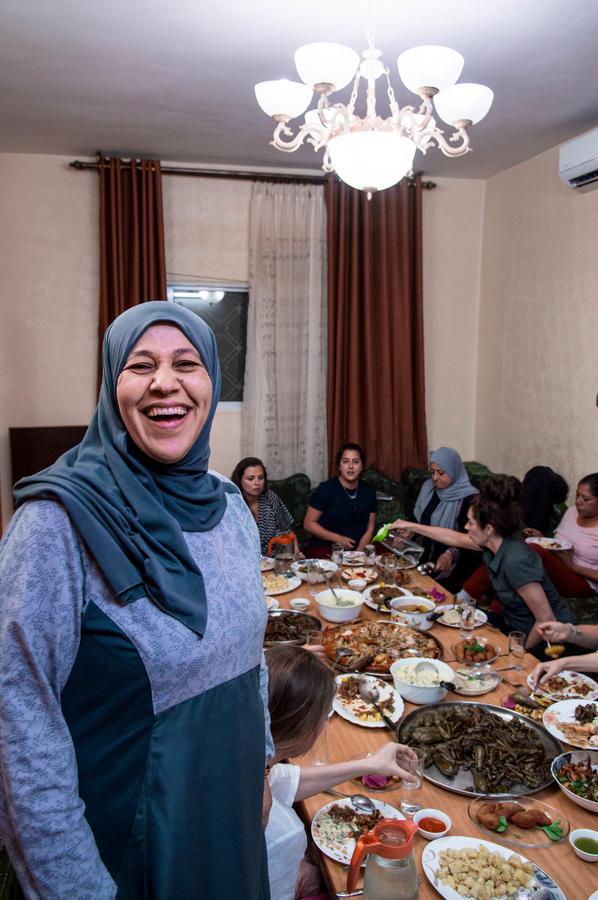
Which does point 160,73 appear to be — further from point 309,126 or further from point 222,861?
point 222,861

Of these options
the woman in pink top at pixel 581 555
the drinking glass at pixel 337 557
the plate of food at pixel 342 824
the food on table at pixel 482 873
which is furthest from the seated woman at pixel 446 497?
the food on table at pixel 482 873

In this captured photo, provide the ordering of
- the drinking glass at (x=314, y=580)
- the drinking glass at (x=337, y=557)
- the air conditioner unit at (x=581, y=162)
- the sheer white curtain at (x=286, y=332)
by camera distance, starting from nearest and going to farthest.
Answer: the drinking glass at (x=314, y=580) → the drinking glass at (x=337, y=557) → the air conditioner unit at (x=581, y=162) → the sheer white curtain at (x=286, y=332)

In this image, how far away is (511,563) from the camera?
8.19 ft

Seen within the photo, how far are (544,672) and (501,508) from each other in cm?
78

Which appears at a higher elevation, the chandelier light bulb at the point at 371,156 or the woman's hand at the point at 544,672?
the chandelier light bulb at the point at 371,156

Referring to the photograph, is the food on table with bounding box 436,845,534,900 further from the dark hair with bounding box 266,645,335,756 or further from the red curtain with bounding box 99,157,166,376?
the red curtain with bounding box 99,157,166,376

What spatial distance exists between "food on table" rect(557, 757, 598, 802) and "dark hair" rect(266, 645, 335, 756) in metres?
0.56

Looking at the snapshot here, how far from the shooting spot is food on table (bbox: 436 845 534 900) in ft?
3.77

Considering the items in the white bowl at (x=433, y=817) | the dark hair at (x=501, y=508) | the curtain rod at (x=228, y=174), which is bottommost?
the white bowl at (x=433, y=817)

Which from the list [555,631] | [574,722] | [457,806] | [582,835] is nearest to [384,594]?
[555,631]

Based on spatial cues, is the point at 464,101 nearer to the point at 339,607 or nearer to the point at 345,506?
the point at 339,607

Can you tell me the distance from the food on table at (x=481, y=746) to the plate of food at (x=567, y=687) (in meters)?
0.22

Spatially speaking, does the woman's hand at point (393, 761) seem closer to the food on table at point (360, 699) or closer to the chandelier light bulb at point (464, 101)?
the food on table at point (360, 699)

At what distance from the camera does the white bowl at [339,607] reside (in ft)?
7.80
